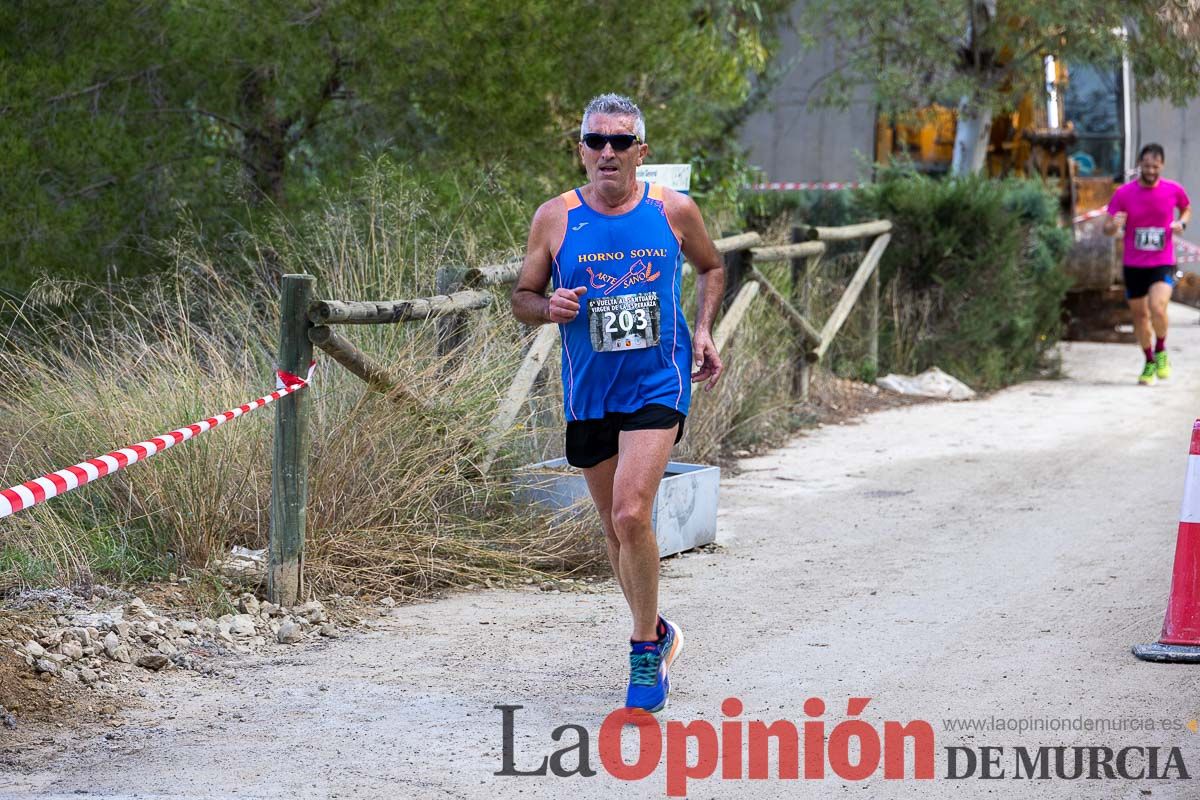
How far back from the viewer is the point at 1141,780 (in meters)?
4.27

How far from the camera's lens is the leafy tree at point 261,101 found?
9984mm

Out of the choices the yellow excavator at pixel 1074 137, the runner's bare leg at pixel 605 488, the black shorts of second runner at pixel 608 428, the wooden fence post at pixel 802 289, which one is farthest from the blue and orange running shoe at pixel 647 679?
the yellow excavator at pixel 1074 137

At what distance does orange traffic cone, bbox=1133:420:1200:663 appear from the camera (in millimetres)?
5441

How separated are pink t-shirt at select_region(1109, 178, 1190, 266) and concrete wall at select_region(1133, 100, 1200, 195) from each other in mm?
10008

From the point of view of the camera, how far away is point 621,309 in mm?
4746

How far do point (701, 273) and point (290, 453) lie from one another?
5.85 feet

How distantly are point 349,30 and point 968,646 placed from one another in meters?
6.62

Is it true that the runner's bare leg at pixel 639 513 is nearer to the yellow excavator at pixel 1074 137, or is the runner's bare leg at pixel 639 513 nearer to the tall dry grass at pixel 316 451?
the tall dry grass at pixel 316 451

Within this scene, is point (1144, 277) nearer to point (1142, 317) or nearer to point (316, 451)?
point (1142, 317)

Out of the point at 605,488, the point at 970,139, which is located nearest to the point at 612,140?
the point at 605,488

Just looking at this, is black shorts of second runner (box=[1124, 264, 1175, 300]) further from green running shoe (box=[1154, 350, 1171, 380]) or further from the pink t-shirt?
green running shoe (box=[1154, 350, 1171, 380])

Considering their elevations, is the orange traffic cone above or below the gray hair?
below

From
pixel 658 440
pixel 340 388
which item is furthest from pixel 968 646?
pixel 340 388

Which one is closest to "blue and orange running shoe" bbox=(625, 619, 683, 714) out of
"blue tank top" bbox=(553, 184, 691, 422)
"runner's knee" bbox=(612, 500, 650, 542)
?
"runner's knee" bbox=(612, 500, 650, 542)
